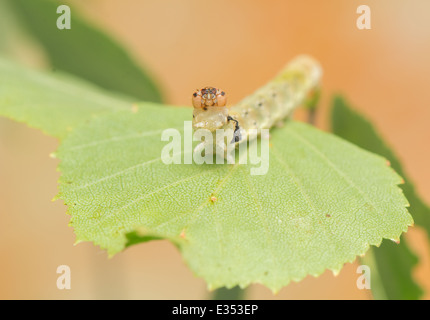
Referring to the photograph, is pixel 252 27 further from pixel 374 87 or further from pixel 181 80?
pixel 374 87

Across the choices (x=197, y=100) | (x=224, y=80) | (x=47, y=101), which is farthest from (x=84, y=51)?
(x=224, y=80)

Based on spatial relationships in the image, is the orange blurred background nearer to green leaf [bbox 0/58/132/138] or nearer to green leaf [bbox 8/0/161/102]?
green leaf [bbox 8/0/161/102]

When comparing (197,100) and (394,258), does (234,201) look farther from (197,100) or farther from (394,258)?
(394,258)

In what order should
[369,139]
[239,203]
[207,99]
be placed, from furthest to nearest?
[369,139] < [207,99] < [239,203]

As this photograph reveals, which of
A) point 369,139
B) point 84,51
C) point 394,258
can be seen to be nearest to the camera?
point 394,258

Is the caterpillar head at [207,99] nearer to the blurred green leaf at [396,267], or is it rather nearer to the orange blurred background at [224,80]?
the blurred green leaf at [396,267]

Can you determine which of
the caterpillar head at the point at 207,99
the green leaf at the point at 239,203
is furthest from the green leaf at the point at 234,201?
the caterpillar head at the point at 207,99
